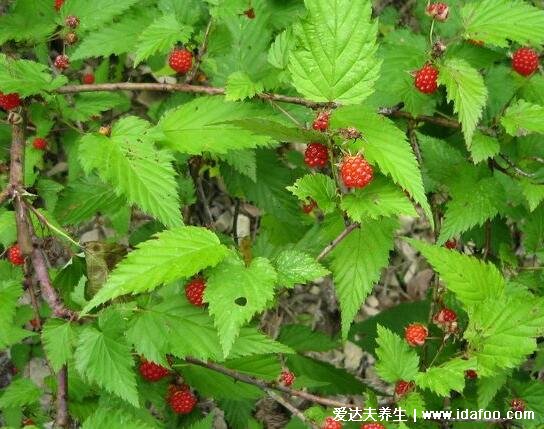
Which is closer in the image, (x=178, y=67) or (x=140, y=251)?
(x=140, y=251)

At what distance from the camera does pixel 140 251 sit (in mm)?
1621

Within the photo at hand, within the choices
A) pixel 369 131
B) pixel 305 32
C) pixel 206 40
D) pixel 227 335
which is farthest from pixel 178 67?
pixel 227 335

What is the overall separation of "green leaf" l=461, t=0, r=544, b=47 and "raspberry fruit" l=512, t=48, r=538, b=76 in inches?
8.9

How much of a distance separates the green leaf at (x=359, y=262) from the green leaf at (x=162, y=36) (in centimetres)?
97

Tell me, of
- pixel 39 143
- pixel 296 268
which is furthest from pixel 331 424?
pixel 39 143

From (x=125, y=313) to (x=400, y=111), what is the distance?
4.41ft

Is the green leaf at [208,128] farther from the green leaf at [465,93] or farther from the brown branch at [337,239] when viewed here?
the green leaf at [465,93]

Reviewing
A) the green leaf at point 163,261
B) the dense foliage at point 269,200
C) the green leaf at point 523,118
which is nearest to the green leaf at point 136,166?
the dense foliage at point 269,200

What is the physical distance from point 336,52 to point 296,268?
0.67 m

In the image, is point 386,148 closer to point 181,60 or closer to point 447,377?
point 447,377

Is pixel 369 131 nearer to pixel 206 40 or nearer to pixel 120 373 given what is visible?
pixel 206 40

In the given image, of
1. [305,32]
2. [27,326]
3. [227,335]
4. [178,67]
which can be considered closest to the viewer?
[227,335]

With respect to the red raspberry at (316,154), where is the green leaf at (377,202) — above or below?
below

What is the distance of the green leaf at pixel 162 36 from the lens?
2.17 m
